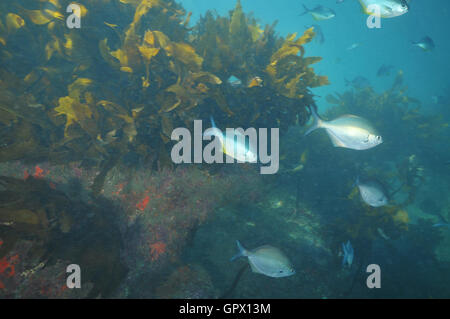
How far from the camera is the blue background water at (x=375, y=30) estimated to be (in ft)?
151

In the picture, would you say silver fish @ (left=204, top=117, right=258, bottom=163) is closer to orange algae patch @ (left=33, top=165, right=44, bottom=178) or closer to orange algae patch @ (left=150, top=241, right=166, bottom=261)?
orange algae patch @ (left=150, top=241, right=166, bottom=261)

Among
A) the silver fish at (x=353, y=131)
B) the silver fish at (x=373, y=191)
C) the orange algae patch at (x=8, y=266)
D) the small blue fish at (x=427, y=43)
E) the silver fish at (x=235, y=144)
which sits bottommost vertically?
the orange algae patch at (x=8, y=266)

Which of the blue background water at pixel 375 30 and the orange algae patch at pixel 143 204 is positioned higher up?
the blue background water at pixel 375 30

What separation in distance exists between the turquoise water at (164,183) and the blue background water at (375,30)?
105 ft

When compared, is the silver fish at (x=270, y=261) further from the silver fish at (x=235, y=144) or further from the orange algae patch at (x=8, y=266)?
the orange algae patch at (x=8, y=266)

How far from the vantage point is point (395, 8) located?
307cm

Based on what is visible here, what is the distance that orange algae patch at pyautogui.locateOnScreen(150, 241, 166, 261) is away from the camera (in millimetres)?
2625

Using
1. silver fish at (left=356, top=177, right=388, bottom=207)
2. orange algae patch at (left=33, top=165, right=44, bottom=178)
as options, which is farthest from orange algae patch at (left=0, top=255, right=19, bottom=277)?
silver fish at (left=356, top=177, right=388, bottom=207)

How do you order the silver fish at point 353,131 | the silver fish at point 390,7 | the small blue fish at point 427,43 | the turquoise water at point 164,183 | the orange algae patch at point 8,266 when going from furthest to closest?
the small blue fish at point 427,43
the silver fish at point 390,7
the silver fish at point 353,131
the turquoise water at point 164,183
the orange algae patch at point 8,266

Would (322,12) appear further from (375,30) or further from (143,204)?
(375,30)

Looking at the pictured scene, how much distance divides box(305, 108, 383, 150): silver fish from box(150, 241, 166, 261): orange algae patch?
238 centimetres

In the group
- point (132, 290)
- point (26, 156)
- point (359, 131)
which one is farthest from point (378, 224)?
point (26, 156)

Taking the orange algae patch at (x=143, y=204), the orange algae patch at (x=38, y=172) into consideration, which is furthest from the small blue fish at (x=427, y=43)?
the orange algae patch at (x=38, y=172)
